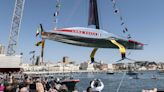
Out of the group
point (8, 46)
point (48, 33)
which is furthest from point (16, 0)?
point (48, 33)

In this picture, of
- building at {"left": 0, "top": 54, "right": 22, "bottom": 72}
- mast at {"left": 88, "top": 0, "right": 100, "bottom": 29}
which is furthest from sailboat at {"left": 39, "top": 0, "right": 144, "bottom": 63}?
building at {"left": 0, "top": 54, "right": 22, "bottom": 72}

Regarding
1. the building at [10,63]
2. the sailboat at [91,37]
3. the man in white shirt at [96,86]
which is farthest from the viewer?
the building at [10,63]

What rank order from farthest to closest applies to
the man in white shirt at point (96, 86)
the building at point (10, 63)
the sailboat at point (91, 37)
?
the building at point (10, 63) < the sailboat at point (91, 37) < the man in white shirt at point (96, 86)

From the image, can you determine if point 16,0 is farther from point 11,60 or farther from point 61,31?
point 61,31

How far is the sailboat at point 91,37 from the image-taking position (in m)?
19.4

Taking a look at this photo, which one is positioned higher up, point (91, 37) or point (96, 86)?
point (91, 37)

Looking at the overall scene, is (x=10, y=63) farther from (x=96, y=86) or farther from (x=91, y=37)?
(x=96, y=86)

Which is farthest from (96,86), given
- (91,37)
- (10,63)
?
(10,63)

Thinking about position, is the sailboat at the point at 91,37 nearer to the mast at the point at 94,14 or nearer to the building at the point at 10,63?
the mast at the point at 94,14

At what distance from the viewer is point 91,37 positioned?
19.5m

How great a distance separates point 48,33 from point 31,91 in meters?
4.47

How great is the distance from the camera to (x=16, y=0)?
372 ft

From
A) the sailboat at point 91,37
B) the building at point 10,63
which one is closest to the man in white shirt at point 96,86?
the sailboat at point 91,37

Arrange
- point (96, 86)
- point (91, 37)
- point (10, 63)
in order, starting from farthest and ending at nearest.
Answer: point (10, 63) → point (91, 37) → point (96, 86)
